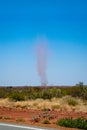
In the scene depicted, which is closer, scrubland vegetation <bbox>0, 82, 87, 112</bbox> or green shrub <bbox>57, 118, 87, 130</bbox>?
green shrub <bbox>57, 118, 87, 130</bbox>

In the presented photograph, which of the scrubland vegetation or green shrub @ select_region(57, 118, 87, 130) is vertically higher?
the scrubland vegetation

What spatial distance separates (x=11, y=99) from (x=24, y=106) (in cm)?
705

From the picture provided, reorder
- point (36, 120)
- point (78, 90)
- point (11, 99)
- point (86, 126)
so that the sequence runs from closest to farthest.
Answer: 1. point (86, 126)
2. point (36, 120)
3. point (11, 99)
4. point (78, 90)

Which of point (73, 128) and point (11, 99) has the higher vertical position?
point (11, 99)

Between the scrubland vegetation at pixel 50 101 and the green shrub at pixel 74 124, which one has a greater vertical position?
the scrubland vegetation at pixel 50 101

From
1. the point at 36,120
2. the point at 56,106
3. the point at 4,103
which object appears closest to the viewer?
the point at 36,120

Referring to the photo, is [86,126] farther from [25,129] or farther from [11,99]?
[11,99]

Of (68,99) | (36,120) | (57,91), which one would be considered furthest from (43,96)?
(36,120)

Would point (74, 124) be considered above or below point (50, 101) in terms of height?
below

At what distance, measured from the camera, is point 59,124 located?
19469mm

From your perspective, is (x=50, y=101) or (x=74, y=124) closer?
(x=74, y=124)

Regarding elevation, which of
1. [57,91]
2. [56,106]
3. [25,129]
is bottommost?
[25,129]

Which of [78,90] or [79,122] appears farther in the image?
[78,90]

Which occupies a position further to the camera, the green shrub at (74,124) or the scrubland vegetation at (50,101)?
the scrubland vegetation at (50,101)
